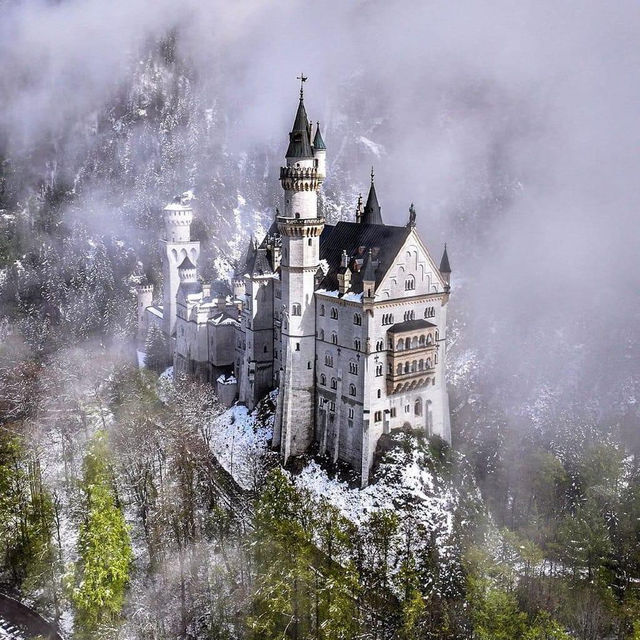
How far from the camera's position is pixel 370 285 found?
6869 centimetres

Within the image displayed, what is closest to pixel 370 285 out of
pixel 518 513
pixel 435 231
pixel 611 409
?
pixel 518 513

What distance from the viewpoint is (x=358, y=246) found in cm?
7556

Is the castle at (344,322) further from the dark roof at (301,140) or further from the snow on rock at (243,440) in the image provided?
the snow on rock at (243,440)

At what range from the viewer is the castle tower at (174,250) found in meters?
112

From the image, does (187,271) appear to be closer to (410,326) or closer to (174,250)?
(174,250)

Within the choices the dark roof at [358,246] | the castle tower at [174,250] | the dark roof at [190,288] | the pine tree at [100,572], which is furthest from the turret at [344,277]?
the castle tower at [174,250]

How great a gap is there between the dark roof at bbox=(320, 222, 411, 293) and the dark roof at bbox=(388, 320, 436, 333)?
229 inches

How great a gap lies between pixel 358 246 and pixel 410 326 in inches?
455

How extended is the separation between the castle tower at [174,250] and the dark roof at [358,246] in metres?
39.4

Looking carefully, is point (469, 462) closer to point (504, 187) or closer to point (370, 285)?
point (370, 285)

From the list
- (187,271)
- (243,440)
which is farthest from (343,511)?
(187,271)

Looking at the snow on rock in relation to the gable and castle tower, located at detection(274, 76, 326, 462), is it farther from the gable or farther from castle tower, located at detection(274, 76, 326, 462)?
the gable

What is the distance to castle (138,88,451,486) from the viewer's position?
234 feet

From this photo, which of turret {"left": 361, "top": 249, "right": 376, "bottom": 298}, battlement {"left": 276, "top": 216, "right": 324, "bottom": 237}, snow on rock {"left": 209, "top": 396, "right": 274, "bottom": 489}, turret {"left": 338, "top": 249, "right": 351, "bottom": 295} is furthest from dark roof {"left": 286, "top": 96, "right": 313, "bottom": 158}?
snow on rock {"left": 209, "top": 396, "right": 274, "bottom": 489}
